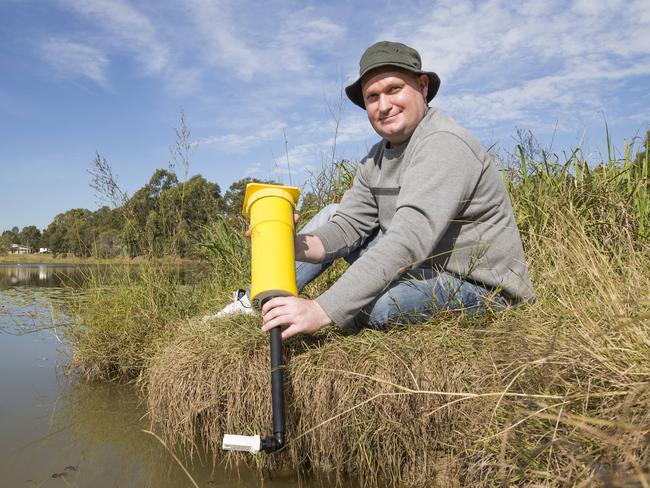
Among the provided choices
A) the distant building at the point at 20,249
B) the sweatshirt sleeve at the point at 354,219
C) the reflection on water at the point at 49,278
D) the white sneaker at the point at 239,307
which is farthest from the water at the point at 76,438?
the distant building at the point at 20,249

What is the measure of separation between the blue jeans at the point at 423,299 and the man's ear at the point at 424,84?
83 cm

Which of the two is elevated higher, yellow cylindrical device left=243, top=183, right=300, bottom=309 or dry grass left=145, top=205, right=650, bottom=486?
yellow cylindrical device left=243, top=183, right=300, bottom=309

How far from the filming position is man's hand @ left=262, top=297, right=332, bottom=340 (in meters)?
1.71

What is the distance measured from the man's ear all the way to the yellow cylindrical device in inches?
30.9

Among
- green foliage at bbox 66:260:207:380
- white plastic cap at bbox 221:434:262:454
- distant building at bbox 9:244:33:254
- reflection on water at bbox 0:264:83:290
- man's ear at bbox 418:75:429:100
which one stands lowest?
white plastic cap at bbox 221:434:262:454

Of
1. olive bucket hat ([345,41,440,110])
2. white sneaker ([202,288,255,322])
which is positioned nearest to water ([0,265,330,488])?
white sneaker ([202,288,255,322])

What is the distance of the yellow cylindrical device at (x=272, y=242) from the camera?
1.83 m

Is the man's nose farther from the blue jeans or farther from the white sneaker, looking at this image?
the white sneaker

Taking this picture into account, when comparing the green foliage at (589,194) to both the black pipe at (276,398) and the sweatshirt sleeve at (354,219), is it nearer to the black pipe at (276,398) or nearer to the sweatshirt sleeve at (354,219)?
the sweatshirt sleeve at (354,219)

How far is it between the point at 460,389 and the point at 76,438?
1891 millimetres

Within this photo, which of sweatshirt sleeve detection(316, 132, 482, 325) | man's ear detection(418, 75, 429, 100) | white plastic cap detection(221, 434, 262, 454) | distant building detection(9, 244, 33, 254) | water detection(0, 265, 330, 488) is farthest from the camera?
distant building detection(9, 244, 33, 254)

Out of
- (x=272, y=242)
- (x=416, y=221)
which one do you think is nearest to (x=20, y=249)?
(x=272, y=242)

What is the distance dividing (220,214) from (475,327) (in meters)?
2.69

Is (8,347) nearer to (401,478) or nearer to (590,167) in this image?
(401,478)
